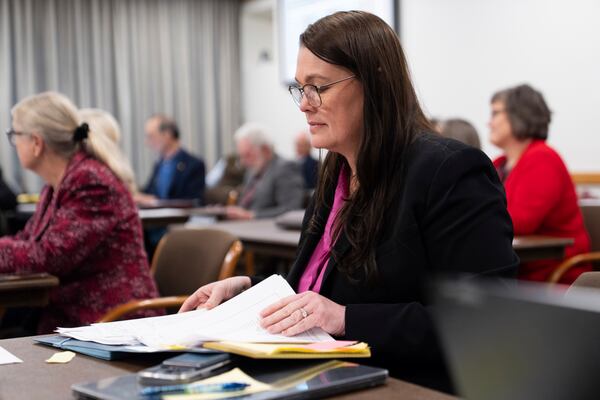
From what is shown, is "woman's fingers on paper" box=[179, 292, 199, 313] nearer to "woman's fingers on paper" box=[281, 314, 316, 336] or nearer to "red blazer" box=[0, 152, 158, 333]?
"woman's fingers on paper" box=[281, 314, 316, 336]

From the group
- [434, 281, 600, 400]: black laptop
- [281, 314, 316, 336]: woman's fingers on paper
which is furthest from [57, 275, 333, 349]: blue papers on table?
[434, 281, 600, 400]: black laptop

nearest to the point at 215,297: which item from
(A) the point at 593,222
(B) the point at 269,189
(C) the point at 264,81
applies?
(A) the point at 593,222

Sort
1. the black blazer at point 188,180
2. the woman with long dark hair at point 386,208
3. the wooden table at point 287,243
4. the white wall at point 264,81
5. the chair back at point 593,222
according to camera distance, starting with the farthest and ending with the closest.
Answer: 1. the white wall at point 264,81
2. the black blazer at point 188,180
3. the chair back at point 593,222
4. the wooden table at point 287,243
5. the woman with long dark hair at point 386,208

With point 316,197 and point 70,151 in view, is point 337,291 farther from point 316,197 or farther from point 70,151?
point 70,151

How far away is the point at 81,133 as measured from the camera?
266cm

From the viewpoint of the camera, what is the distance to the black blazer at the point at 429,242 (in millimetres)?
A: 1361

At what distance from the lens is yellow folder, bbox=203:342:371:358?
1.06 meters

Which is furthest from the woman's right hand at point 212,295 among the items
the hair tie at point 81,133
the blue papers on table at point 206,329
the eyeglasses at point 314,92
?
the hair tie at point 81,133

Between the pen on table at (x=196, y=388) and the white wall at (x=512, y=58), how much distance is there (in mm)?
4234

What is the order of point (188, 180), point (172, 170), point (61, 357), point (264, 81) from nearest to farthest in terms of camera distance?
point (61, 357), point (188, 180), point (172, 170), point (264, 81)

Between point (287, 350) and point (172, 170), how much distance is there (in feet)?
18.7

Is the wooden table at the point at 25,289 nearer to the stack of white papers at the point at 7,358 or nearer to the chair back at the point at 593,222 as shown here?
the stack of white papers at the point at 7,358

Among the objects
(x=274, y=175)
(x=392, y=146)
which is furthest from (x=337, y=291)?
(x=274, y=175)

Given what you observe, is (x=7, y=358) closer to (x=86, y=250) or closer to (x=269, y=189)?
(x=86, y=250)
